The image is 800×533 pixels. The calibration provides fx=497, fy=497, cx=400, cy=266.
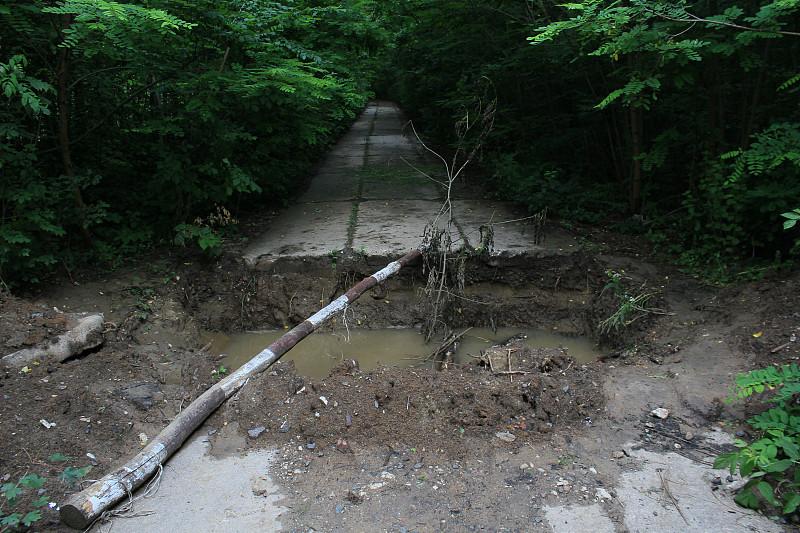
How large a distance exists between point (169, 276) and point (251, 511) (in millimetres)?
3118

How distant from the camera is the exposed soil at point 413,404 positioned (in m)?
2.58

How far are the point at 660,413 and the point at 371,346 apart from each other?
2.52 metres

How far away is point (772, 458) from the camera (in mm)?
2320

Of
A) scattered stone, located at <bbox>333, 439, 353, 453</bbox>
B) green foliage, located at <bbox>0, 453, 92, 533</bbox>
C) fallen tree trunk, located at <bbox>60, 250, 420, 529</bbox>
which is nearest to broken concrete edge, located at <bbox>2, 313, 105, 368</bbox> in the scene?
green foliage, located at <bbox>0, 453, 92, 533</bbox>

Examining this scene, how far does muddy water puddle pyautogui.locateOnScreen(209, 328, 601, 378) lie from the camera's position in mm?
4445

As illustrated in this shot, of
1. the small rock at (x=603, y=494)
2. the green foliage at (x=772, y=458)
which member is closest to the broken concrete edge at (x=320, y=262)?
the green foliage at (x=772, y=458)

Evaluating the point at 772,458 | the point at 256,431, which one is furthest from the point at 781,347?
the point at 256,431

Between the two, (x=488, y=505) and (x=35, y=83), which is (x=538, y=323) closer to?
(x=488, y=505)

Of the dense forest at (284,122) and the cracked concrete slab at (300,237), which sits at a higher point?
the dense forest at (284,122)

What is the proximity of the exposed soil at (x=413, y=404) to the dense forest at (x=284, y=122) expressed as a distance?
680mm

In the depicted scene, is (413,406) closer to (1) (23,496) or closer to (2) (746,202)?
(1) (23,496)

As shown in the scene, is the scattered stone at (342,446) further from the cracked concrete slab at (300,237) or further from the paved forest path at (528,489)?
the cracked concrete slab at (300,237)

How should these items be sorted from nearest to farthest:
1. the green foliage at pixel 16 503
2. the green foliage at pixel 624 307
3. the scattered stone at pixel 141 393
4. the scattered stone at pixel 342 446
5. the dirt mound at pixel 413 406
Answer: the green foliage at pixel 16 503 → the scattered stone at pixel 342 446 → the dirt mound at pixel 413 406 → the scattered stone at pixel 141 393 → the green foliage at pixel 624 307

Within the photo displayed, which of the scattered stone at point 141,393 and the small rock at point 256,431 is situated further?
the scattered stone at point 141,393
